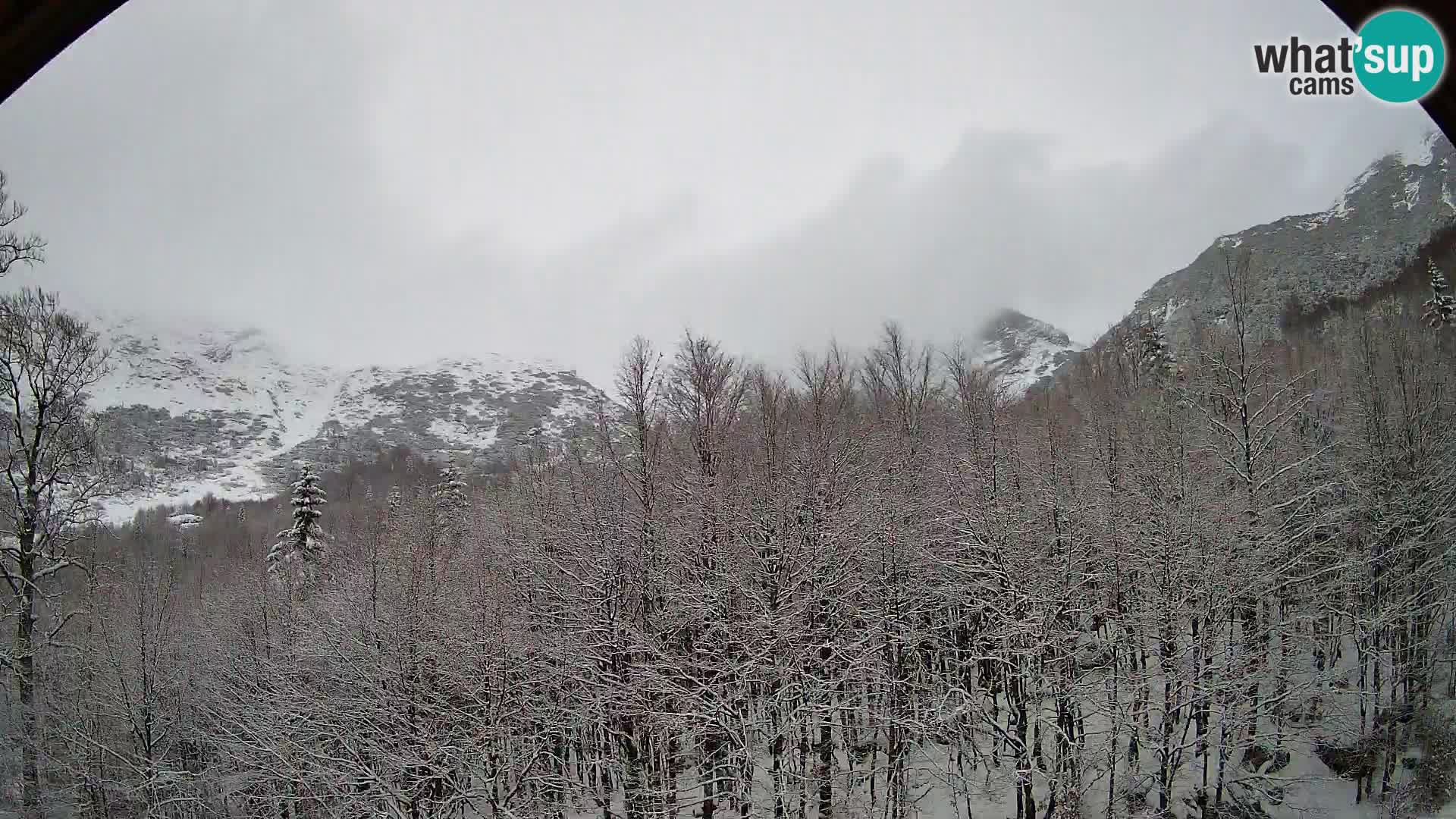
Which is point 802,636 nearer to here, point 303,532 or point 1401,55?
point 1401,55

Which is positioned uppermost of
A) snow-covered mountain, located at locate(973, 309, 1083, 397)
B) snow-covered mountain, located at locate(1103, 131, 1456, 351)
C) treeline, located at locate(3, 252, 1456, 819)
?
snow-covered mountain, located at locate(973, 309, 1083, 397)

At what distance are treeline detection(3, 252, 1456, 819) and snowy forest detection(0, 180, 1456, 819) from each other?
0.13m

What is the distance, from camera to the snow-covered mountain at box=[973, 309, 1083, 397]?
158m

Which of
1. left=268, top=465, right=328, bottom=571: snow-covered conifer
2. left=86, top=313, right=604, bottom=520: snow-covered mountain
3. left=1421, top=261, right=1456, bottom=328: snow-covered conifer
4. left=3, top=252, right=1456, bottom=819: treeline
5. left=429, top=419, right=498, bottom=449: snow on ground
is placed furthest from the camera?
left=429, top=419, right=498, bottom=449: snow on ground

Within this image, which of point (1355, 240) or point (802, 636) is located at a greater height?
point (1355, 240)

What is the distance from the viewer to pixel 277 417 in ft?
529

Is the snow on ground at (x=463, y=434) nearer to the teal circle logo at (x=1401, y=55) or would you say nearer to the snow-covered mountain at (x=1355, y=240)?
the snow-covered mountain at (x=1355, y=240)

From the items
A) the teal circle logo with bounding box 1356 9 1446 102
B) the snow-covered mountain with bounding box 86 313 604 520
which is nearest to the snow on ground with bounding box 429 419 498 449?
the snow-covered mountain with bounding box 86 313 604 520

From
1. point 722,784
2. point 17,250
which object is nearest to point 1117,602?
point 722,784

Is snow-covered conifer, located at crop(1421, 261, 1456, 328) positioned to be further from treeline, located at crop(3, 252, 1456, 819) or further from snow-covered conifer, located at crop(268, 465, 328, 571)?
snow-covered conifer, located at crop(268, 465, 328, 571)

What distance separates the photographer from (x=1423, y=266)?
41406 millimetres

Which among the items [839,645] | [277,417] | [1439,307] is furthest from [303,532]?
[277,417]

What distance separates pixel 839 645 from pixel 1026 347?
608 feet

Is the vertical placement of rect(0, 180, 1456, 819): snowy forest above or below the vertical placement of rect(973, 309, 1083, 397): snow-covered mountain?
below
